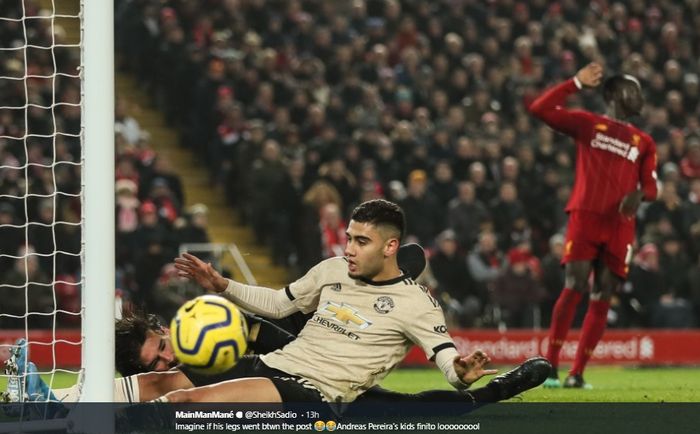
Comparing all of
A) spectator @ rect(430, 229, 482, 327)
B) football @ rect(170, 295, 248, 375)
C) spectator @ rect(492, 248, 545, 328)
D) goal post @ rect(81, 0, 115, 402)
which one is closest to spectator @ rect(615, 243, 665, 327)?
spectator @ rect(492, 248, 545, 328)

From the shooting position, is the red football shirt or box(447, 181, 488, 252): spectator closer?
the red football shirt

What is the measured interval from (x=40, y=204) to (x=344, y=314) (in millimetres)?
7834

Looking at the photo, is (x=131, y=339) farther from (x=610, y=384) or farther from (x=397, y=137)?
(x=397, y=137)

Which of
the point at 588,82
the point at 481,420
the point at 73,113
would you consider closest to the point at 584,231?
the point at 588,82

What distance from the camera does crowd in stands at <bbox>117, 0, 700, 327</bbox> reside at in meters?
15.2

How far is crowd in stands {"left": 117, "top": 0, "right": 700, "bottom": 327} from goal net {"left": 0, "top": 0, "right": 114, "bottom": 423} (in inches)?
73.4

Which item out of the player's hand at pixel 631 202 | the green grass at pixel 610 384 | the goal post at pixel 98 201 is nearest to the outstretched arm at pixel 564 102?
the player's hand at pixel 631 202

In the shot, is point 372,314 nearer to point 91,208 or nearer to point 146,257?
point 91,208

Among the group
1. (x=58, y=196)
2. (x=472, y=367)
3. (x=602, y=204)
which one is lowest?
(x=472, y=367)

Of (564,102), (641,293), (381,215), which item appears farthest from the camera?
(641,293)

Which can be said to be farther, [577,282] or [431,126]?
[431,126]

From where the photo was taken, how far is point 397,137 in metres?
16.7

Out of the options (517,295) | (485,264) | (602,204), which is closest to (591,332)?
(602,204)

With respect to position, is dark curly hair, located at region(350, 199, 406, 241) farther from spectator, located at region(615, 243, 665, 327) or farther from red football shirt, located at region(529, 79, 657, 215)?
spectator, located at region(615, 243, 665, 327)
